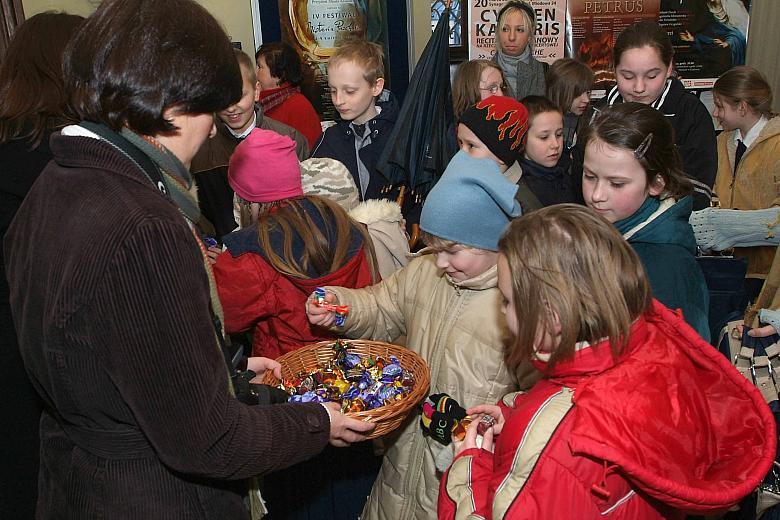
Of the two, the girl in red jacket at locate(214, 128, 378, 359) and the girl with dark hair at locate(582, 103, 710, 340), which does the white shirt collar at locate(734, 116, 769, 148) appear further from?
the girl in red jacket at locate(214, 128, 378, 359)

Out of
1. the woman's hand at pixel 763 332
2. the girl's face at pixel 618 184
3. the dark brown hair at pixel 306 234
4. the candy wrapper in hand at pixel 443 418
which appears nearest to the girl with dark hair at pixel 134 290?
the candy wrapper in hand at pixel 443 418

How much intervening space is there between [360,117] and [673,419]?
2.52 metres

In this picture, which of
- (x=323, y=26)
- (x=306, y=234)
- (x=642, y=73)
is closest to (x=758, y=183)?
(x=642, y=73)

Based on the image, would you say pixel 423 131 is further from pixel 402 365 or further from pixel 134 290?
pixel 134 290

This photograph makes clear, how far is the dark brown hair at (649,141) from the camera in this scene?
6.75 feet

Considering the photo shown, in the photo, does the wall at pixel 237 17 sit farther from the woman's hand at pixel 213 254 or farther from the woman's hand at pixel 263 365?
the woman's hand at pixel 263 365

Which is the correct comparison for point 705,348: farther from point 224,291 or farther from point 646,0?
point 646,0

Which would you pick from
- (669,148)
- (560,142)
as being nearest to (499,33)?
(560,142)

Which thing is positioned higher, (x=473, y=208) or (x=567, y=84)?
(x=567, y=84)

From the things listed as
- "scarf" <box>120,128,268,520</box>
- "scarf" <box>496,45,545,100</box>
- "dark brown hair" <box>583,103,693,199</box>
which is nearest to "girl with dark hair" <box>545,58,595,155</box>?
"scarf" <box>496,45,545,100</box>

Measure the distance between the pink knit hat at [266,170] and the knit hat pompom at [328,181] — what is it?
37 centimetres

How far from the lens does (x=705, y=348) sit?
1.48 metres

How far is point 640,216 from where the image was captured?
6.75ft

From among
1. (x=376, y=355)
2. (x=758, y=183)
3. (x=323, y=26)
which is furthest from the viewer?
(x=323, y=26)
